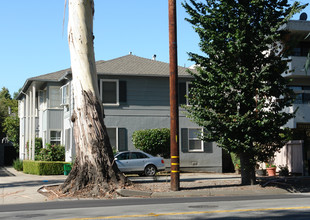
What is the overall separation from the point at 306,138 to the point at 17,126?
35.0m

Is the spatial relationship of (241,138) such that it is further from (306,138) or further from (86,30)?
(306,138)

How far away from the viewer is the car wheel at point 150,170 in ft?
82.1

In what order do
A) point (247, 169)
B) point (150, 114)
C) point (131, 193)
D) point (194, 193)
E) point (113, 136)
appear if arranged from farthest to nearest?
point (150, 114) < point (113, 136) < point (247, 169) < point (194, 193) < point (131, 193)

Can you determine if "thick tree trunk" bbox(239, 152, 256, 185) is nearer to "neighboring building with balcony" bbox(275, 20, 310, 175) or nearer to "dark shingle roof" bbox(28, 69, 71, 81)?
"neighboring building with balcony" bbox(275, 20, 310, 175)

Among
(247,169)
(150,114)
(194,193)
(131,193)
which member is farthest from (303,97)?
(131,193)

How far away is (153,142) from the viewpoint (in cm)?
2758

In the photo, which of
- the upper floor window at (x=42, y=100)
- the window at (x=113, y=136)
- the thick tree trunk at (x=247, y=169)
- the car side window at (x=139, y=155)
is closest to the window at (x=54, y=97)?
the upper floor window at (x=42, y=100)

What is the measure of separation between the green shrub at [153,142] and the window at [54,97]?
28.0 feet

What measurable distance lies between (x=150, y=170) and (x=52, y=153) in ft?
28.6

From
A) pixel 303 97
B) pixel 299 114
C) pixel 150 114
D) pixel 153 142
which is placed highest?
pixel 303 97

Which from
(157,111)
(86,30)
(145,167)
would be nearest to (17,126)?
(157,111)

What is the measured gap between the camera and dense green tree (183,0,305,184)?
16.6 meters

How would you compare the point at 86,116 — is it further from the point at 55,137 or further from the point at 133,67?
the point at 55,137

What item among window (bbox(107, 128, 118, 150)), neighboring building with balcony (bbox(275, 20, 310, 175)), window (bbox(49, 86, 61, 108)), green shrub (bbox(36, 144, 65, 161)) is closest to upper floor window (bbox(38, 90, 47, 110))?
window (bbox(49, 86, 61, 108))
